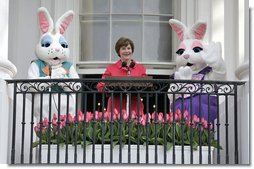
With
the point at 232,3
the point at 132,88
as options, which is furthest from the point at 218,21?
the point at 132,88

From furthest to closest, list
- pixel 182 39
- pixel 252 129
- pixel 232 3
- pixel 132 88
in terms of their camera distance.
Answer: pixel 232 3, pixel 182 39, pixel 132 88, pixel 252 129

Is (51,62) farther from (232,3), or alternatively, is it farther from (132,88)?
(232,3)

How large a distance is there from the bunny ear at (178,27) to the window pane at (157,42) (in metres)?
0.94

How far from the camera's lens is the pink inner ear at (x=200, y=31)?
12.2 m

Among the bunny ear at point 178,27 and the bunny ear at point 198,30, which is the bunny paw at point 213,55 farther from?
the bunny ear at point 178,27

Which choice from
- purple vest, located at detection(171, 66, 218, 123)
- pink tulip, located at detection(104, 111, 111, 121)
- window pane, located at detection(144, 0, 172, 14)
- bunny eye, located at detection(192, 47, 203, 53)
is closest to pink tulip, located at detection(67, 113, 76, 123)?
pink tulip, located at detection(104, 111, 111, 121)

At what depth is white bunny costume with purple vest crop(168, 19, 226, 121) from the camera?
462 inches

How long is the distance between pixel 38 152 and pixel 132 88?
117 centimetres

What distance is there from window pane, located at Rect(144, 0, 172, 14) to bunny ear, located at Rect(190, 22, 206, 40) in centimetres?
121

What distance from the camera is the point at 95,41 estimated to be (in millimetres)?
13312

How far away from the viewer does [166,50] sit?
43.8ft

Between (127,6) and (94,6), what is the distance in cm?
39

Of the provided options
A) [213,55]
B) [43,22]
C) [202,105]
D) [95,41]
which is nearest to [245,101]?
[202,105]

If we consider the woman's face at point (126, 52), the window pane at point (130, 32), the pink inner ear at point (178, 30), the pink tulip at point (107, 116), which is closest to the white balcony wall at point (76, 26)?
the window pane at point (130, 32)
